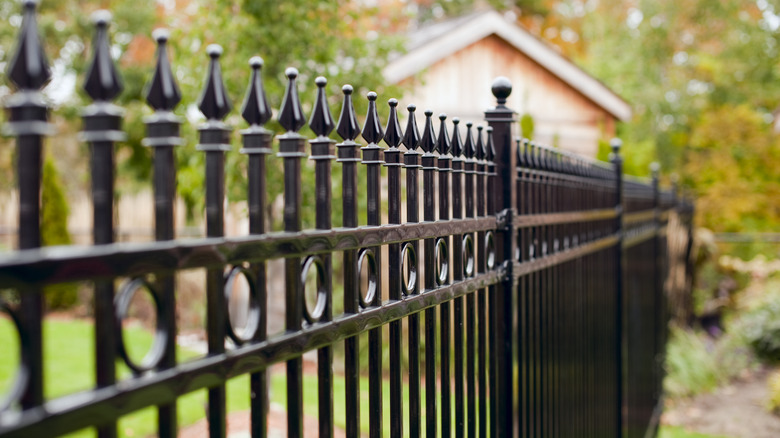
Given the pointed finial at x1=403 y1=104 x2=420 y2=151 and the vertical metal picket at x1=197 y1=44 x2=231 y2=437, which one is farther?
the pointed finial at x1=403 y1=104 x2=420 y2=151

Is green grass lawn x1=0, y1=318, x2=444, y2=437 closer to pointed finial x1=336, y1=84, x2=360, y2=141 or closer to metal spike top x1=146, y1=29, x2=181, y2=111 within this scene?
pointed finial x1=336, y1=84, x2=360, y2=141

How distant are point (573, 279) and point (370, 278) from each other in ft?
6.42

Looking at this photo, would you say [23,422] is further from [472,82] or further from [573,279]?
[472,82]

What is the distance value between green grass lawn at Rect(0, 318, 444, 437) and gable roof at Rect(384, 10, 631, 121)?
4235 mm

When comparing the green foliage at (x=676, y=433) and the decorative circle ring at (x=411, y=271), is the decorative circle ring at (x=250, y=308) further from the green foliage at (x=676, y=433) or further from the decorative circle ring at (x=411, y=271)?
the green foliage at (x=676, y=433)

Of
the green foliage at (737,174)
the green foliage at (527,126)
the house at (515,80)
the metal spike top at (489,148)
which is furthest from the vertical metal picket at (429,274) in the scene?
the green foliage at (737,174)

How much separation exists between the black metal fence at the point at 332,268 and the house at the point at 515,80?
666 centimetres

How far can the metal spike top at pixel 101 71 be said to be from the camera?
2.92 ft

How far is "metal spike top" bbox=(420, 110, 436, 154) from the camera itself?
1845 mm

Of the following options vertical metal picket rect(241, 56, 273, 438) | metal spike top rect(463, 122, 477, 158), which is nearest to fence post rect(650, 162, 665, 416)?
metal spike top rect(463, 122, 477, 158)

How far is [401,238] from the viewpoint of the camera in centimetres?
170

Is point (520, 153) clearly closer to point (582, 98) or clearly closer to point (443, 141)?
point (443, 141)

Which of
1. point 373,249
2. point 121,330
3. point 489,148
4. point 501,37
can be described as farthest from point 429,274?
point 501,37

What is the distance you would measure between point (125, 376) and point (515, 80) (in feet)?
33.1
